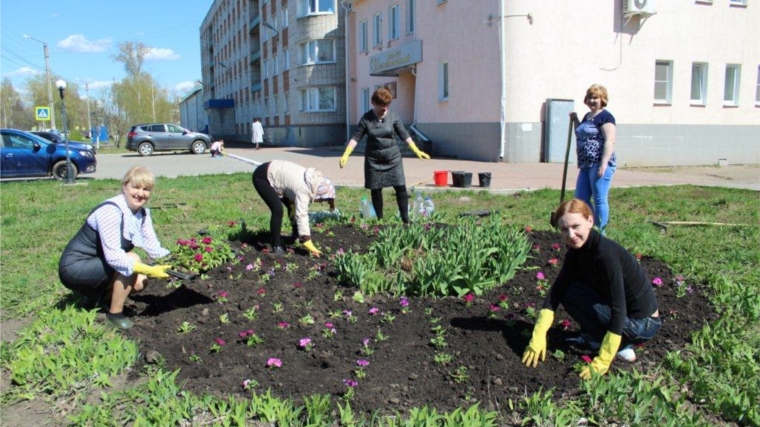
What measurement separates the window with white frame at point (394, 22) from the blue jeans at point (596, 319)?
2217 cm

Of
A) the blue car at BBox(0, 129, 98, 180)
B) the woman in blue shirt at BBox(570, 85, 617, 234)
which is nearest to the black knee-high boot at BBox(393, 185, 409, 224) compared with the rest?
the woman in blue shirt at BBox(570, 85, 617, 234)

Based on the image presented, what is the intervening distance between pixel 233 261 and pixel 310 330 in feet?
5.68

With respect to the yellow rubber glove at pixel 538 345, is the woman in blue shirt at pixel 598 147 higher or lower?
higher

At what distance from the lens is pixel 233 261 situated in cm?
527

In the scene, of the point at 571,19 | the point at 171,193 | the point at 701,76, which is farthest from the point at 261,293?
the point at 701,76

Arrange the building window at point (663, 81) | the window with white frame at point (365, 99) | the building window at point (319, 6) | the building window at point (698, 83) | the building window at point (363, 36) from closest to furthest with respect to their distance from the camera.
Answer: the building window at point (663, 81)
the building window at point (698, 83)
the building window at point (363, 36)
the window with white frame at point (365, 99)
the building window at point (319, 6)

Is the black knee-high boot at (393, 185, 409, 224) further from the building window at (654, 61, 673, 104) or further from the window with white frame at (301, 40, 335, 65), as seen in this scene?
the window with white frame at (301, 40, 335, 65)

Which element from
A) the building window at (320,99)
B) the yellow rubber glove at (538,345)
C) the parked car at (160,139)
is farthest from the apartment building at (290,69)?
the yellow rubber glove at (538,345)

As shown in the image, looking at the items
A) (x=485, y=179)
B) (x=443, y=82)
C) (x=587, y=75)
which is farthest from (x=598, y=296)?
(x=443, y=82)

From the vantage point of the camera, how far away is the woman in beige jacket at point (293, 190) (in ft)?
17.5

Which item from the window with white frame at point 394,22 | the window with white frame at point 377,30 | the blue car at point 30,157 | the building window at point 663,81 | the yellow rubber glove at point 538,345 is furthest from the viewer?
the window with white frame at point 377,30

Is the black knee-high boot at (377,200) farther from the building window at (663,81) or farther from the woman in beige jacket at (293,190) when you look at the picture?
the building window at (663,81)

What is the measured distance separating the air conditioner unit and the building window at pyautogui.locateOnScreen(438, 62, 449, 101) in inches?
234

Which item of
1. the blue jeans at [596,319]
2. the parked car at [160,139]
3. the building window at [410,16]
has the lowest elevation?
the blue jeans at [596,319]
